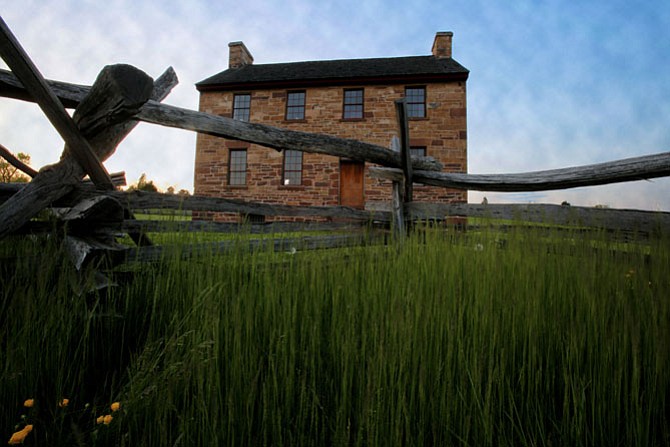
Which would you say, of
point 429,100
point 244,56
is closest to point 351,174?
point 429,100

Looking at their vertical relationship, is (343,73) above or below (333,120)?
above

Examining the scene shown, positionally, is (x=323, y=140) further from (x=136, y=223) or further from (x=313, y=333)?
(x=313, y=333)

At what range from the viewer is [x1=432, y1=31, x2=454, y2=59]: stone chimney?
17011 mm

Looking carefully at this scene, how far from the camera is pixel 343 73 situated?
53.8 ft

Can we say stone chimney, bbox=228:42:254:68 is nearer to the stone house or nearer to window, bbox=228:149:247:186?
the stone house

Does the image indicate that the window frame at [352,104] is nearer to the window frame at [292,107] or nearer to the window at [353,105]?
the window at [353,105]

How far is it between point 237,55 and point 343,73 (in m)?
6.75

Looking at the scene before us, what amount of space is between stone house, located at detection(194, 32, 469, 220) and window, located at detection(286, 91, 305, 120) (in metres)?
0.05

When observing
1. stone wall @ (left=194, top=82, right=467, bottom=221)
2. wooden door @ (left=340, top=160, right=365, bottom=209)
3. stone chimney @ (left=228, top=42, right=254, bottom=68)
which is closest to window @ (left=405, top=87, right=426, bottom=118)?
stone wall @ (left=194, top=82, right=467, bottom=221)

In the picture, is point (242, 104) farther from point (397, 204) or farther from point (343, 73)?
point (397, 204)

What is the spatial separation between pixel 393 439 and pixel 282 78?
684 inches

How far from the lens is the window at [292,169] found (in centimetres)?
1608

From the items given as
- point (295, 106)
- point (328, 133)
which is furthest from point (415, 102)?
point (295, 106)

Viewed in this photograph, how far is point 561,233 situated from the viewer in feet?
8.29
